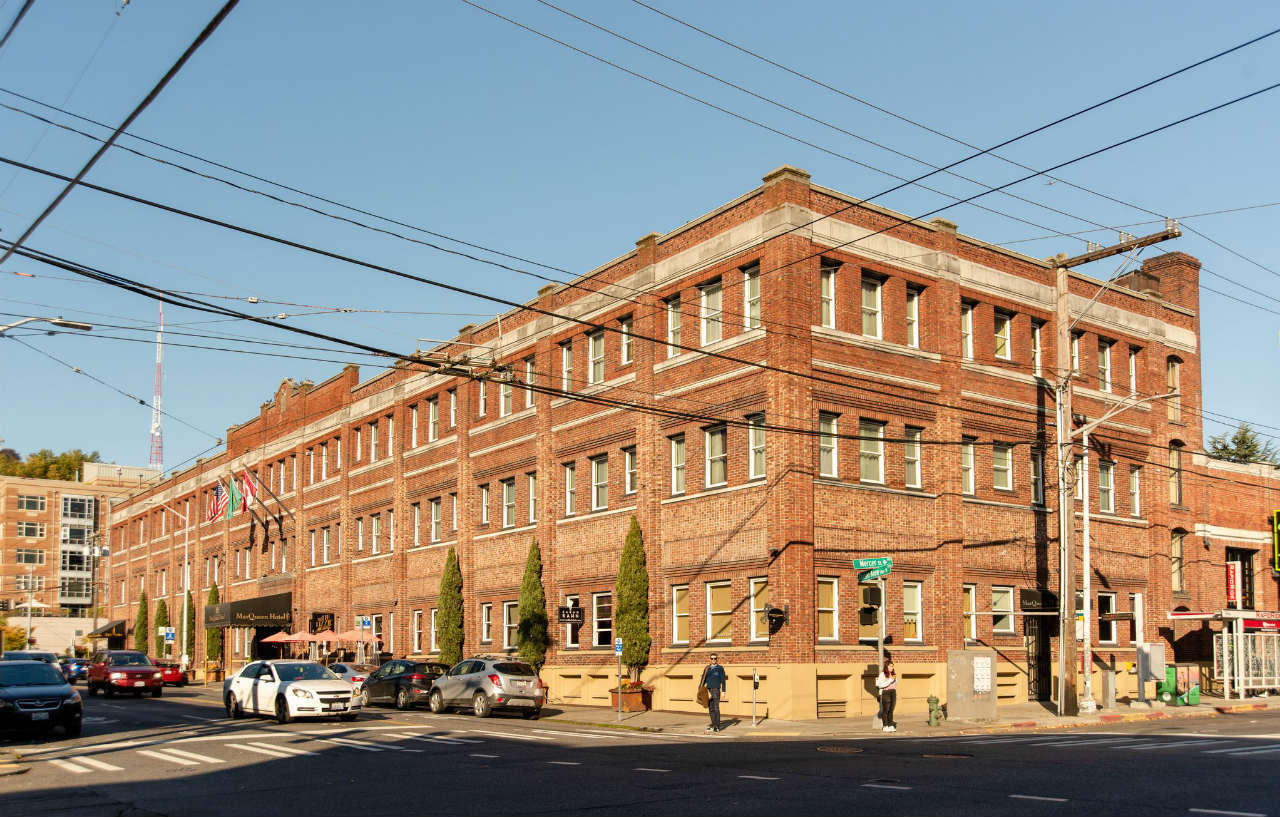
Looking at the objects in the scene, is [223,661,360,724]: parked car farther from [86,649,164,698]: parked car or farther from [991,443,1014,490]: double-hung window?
[991,443,1014,490]: double-hung window

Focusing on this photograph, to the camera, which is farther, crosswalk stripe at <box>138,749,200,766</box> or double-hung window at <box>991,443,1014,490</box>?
double-hung window at <box>991,443,1014,490</box>

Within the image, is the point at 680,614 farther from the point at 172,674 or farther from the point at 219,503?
the point at 219,503

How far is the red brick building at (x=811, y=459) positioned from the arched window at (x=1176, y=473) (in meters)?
0.17

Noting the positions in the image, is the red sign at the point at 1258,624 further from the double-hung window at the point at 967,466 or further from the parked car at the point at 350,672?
the parked car at the point at 350,672

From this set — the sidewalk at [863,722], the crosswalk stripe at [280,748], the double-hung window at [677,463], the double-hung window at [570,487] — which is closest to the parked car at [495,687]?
the sidewalk at [863,722]

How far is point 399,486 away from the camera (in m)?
52.5

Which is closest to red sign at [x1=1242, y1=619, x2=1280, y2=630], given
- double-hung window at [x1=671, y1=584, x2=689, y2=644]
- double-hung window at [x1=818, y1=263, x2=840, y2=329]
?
double-hung window at [x1=818, y1=263, x2=840, y2=329]

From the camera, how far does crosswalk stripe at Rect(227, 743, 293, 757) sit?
67.4ft

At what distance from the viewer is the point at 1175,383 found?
46.4 m

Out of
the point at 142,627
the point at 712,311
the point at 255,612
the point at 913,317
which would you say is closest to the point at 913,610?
the point at 913,317

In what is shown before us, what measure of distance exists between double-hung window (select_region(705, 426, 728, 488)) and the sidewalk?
21.4 ft

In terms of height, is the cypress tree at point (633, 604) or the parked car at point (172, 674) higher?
the cypress tree at point (633, 604)

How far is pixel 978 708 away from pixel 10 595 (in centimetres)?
10981

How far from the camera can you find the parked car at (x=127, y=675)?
4559cm
